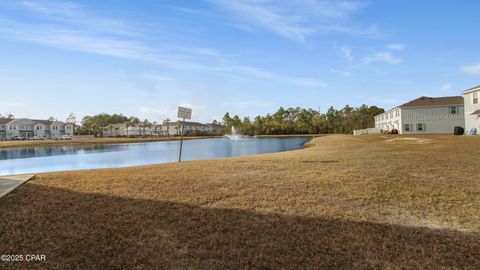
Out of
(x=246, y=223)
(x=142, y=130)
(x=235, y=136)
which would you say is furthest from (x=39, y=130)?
(x=246, y=223)

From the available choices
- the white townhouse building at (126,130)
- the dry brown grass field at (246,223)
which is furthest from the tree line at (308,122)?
the dry brown grass field at (246,223)

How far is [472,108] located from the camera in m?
30.6

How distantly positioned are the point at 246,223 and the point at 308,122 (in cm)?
9127

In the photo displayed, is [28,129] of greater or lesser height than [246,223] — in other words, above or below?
above

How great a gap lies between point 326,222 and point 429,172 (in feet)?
18.9

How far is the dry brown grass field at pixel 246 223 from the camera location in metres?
3.70

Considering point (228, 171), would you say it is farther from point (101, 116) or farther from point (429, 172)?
point (101, 116)

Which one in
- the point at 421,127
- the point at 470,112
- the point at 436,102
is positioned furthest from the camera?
the point at 421,127

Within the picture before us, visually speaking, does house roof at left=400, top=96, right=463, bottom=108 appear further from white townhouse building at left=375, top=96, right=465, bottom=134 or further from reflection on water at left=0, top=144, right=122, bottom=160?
reflection on water at left=0, top=144, right=122, bottom=160

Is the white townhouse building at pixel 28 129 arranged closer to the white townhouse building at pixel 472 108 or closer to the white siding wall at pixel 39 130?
the white siding wall at pixel 39 130

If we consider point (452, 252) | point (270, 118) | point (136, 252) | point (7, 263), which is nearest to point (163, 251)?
point (136, 252)

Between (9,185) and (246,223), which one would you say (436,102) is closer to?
(246,223)

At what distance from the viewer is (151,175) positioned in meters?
8.73

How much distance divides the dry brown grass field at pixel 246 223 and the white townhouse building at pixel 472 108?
2865cm
